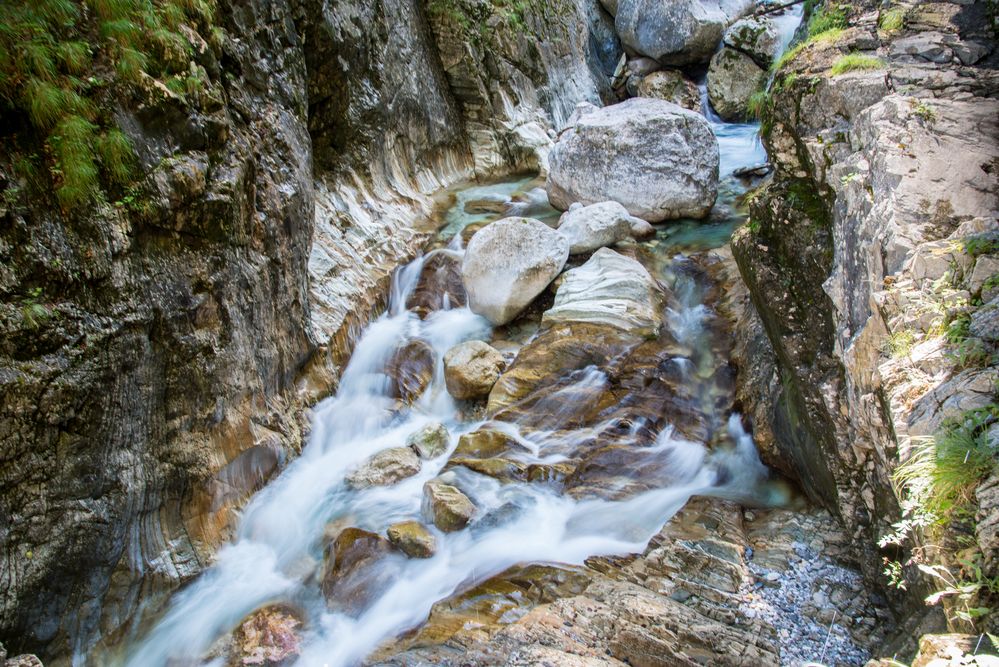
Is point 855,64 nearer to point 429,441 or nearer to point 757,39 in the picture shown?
point 429,441

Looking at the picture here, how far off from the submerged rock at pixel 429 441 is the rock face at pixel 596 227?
11.8 ft

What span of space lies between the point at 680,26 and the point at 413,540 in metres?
15.3

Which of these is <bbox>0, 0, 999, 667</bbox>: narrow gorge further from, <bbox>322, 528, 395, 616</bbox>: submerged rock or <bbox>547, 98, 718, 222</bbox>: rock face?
<bbox>547, 98, 718, 222</bbox>: rock face

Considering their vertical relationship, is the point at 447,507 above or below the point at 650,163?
below

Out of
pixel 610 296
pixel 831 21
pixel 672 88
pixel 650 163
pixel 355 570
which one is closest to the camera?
pixel 355 570

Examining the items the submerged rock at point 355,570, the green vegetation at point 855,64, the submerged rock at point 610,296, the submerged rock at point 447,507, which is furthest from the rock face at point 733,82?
the submerged rock at point 355,570

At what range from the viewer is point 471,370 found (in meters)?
7.49

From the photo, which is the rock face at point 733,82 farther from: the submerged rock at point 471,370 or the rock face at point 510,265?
the submerged rock at point 471,370

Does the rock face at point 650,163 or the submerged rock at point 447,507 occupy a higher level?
the rock face at point 650,163

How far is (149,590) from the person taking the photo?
17.0 feet

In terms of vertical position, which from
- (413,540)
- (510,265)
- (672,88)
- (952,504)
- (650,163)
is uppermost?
(672,88)

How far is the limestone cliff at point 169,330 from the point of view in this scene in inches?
171

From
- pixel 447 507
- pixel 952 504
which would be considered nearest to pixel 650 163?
pixel 447 507

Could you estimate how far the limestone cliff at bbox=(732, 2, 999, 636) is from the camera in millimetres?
3738
